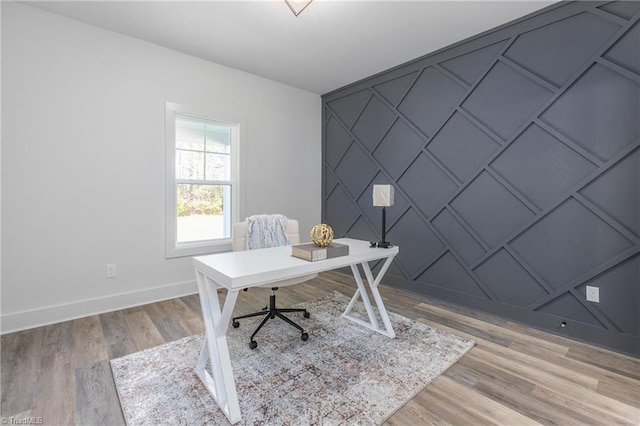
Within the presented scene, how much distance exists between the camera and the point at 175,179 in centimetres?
314

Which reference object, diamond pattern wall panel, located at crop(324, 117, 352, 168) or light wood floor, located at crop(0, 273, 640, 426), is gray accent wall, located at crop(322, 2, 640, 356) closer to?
light wood floor, located at crop(0, 273, 640, 426)

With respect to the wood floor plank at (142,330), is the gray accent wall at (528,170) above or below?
above

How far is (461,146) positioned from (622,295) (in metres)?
1.70

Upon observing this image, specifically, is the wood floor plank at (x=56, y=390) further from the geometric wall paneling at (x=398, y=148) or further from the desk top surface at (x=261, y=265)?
the geometric wall paneling at (x=398, y=148)

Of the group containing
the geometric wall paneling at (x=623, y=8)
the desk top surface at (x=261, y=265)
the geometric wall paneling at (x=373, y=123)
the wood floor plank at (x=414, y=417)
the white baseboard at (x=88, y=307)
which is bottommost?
the wood floor plank at (x=414, y=417)

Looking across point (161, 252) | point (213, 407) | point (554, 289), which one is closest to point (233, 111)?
point (161, 252)

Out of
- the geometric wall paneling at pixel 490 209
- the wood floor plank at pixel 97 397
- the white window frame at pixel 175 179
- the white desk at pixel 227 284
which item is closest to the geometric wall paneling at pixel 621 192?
the geometric wall paneling at pixel 490 209

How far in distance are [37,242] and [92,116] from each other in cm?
119

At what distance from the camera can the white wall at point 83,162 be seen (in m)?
2.34

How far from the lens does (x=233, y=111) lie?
3.55 m

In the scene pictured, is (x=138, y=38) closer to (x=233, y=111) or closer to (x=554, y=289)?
(x=233, y=111)

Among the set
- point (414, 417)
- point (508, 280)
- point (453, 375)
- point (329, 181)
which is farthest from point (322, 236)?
point (329, 181)

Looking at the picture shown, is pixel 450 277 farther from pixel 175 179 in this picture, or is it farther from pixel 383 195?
pixel 175 179

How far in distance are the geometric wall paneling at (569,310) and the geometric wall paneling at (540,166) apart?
30.0 inches
